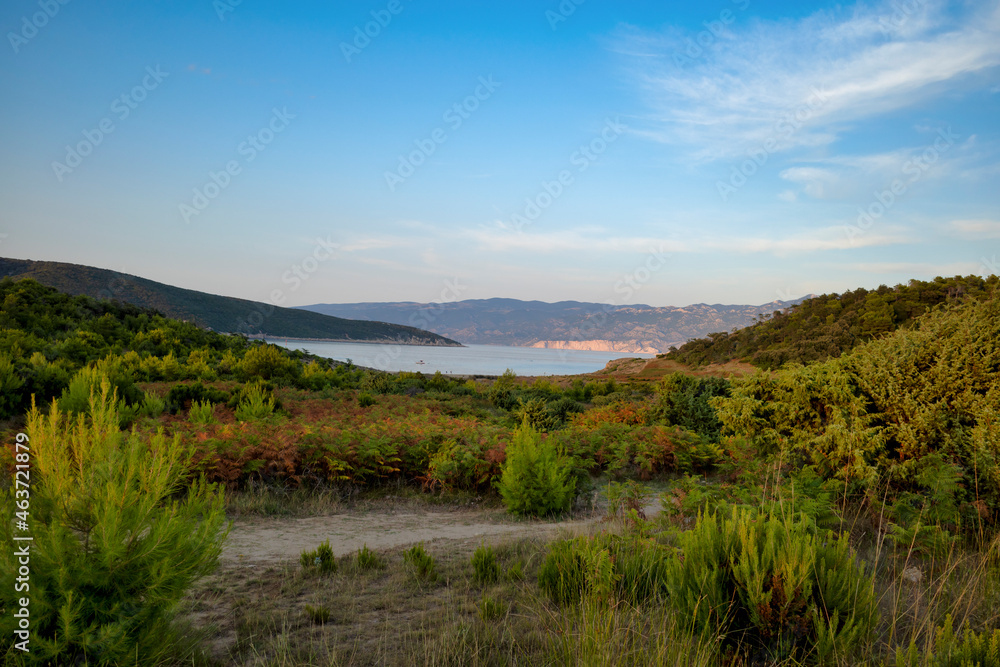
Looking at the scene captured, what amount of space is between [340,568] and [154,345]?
20783mm

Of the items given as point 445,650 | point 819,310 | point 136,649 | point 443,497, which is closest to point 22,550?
point 136,649

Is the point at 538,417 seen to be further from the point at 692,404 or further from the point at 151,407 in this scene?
the point at 151,407

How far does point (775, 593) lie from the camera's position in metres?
2.84

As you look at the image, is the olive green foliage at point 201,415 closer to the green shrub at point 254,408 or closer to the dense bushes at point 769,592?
the green shrub at point 254,408

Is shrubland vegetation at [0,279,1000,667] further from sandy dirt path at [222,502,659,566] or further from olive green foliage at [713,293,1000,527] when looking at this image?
sandy dirt path at [222,502,659,566]

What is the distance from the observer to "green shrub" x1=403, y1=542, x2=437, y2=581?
4151 millimetres

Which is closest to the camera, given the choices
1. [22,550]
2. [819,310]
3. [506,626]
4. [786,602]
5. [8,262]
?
[22,550]

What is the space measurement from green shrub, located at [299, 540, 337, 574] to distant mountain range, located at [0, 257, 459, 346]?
33.4 m

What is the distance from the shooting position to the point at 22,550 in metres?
2.27

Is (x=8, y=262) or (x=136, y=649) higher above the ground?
(x=8, y=262)

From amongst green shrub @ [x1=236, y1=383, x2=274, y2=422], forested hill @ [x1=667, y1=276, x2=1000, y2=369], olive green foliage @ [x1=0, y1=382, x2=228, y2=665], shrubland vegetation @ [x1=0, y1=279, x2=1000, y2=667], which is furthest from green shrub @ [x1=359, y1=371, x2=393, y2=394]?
forested hill @ [x1=667, y1=276, x2=1000, y2=369]

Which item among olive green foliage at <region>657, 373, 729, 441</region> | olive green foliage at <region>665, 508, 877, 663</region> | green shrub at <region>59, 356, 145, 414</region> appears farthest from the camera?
olive green foliage at <region>657, 373, 729, 441</region>

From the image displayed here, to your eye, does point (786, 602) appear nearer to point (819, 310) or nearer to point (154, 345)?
point (154, 345)

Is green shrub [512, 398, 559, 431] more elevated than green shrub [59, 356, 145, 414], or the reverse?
green shrub [59, 356, 145, 414]
